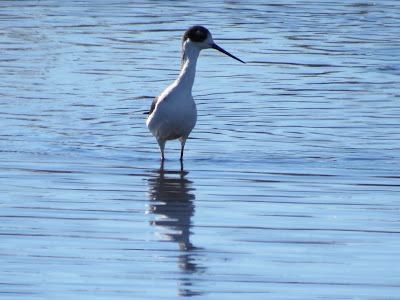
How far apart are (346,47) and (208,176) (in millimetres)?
11981

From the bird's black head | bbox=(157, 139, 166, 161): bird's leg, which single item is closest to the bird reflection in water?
bbox=(157, 139, 166, 161): bird's leg

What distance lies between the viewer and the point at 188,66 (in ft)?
38.4

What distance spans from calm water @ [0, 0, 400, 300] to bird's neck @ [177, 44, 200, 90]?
0.95 metres

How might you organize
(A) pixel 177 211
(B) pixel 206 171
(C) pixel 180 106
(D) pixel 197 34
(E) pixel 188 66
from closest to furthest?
(A) pixel 177 211 → (B) pixel 206 171 → (C) pixel 180 106 → (E) pixel 188 66 → (D) pixel 197 34

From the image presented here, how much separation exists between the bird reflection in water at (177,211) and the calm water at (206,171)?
0.08ft

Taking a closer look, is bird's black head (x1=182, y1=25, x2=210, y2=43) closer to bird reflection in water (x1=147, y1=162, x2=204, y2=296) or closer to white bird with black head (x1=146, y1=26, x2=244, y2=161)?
white bird with black head (x1=146, y1=26, x2=244, y2=161)

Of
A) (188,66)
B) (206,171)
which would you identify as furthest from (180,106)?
(206,171)

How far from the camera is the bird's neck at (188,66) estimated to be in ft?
38.0

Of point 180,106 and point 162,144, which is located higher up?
point 180,106

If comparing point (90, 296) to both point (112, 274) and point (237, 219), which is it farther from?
point (237, 219)

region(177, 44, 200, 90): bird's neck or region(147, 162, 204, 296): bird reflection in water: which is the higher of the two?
region(177, 44, 200, 90): bird's neck

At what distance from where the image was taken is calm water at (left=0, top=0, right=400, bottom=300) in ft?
23.7

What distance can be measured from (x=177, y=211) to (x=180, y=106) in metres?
2.36

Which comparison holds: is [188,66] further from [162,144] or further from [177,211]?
[177,211]
